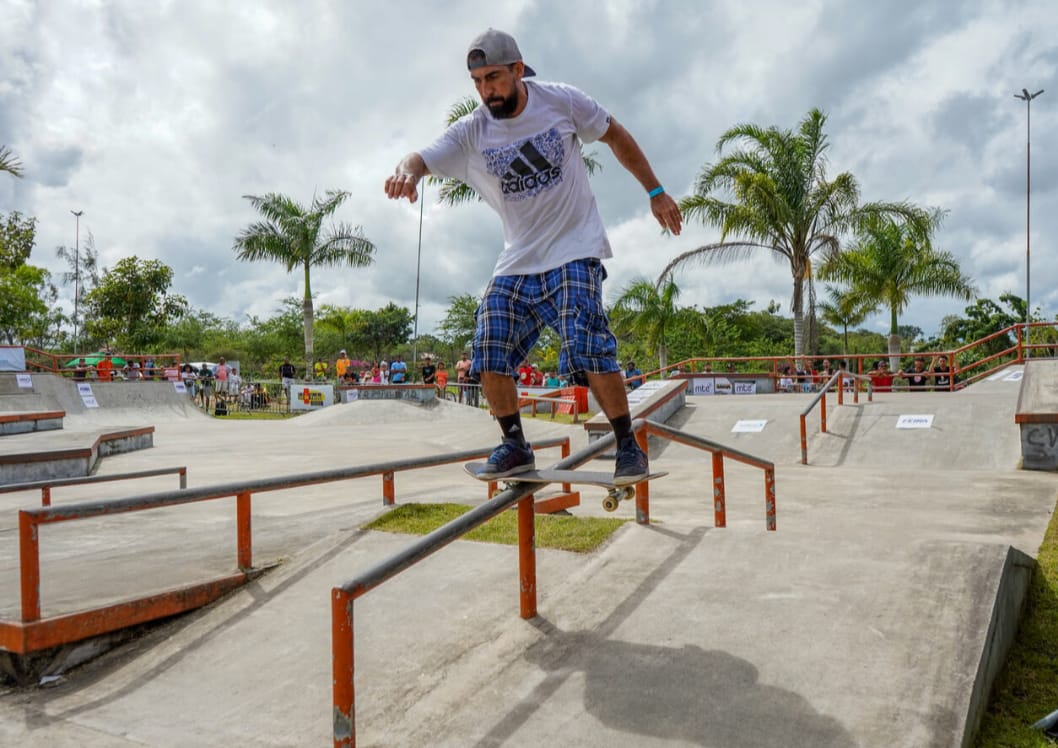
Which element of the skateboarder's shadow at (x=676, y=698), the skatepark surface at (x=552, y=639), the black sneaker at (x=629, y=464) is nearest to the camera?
the skateboarder's shadow at (x=676, y=698)

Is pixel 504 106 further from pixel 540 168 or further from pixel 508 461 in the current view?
pixel 508 461

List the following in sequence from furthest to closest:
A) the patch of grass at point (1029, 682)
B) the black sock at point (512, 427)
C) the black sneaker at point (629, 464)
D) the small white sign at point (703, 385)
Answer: the small white sign at point (703, 385) → the black sock at point (512, 427) → the black sneaker at point (629, 464) → the patch of grass at point (1029, 682)

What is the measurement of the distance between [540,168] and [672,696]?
80.4 inches

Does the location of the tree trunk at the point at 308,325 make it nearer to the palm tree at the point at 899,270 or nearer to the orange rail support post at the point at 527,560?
the palm tree at the point at 899,270

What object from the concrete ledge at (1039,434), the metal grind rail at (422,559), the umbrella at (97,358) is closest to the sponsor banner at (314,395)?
the umbrella at (97,358)

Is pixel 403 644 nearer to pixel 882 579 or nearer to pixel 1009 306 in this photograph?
pixel 882 579

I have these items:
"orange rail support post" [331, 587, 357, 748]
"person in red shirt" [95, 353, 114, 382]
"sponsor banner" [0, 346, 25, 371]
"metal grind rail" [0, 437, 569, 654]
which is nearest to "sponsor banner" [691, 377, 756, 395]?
"metal grind rail" [0, 437, 569, 654]

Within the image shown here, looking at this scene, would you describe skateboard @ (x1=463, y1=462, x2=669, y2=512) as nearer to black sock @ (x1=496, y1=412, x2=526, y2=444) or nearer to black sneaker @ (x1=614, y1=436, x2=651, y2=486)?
black sneaker @ (x1=614, y1=436, x2=651, y2=486)

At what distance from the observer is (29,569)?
3.35m

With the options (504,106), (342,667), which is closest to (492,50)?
(504,106)

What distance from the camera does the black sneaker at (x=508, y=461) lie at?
3.19m

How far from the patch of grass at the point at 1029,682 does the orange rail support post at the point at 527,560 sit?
170 cm

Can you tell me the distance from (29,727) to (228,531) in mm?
2379

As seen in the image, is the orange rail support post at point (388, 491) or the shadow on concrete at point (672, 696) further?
the orange rail support post at point (388, 491)
